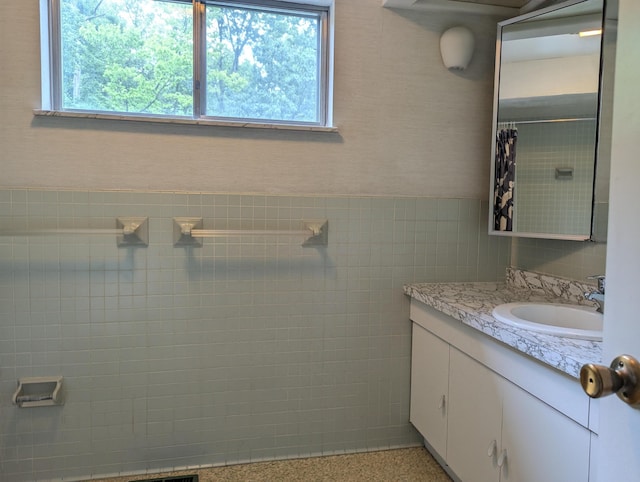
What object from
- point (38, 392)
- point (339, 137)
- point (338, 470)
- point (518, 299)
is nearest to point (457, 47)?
point (339, 137)

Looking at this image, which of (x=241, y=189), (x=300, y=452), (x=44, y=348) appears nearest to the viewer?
(x=44, y=348)

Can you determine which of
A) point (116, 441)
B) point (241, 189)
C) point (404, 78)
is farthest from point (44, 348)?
point (404, 78)

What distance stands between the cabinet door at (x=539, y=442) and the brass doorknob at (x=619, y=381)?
1.95 feet

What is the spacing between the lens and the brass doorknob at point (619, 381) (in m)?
0.65

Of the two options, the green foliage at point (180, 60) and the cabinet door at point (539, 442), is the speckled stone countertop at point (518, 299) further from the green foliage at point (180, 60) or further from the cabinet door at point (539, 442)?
the green foliage at point (180, 60)

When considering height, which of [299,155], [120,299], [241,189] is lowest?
[120,299]

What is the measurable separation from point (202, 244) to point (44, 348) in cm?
78

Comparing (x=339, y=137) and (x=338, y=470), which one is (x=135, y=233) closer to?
(x=339, y=137)

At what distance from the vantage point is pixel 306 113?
2170mm

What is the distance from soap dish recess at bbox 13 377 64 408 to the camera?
6.07ft

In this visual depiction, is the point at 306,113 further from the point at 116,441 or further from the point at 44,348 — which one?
the point at 116,441

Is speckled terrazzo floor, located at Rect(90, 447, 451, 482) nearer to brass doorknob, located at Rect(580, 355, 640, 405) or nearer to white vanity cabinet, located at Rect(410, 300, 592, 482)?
white vanity cabinet, located at Rect(410, 300, 592, 482)

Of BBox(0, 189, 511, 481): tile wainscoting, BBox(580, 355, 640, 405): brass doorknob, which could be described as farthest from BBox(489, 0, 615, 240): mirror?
BBox(580, 355, 640, 405): brass doorknob

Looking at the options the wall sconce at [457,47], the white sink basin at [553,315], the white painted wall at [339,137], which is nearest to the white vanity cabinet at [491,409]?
the white sink basin at [553,315]
